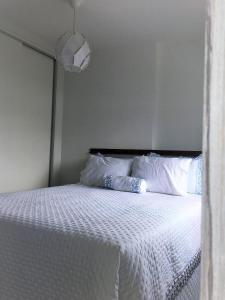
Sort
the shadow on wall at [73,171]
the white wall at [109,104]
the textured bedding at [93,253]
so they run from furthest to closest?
1. the shadow on wall at [73,171]
2. the white wall at [109,104]
3. the textured bedding at [93,253]

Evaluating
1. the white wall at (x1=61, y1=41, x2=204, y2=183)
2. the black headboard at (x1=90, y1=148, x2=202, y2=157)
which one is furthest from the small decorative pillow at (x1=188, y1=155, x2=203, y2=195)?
the white wall at (x1=61, y1=41, x2=204, y2=183)

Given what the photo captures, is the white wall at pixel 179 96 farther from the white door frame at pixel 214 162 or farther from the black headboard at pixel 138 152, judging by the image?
the white door frame at pixel 214 162

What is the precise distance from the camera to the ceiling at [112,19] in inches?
96.7

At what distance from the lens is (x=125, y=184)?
266 cm

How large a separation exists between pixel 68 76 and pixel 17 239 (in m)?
2.80

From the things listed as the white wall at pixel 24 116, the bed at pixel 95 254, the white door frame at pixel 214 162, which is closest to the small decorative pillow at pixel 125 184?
the bed at pixel 95 254

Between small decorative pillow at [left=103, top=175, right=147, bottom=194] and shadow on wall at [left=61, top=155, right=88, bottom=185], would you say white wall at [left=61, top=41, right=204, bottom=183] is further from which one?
small decorative pillow at [left=103, top=175, right=147, bottom=194]

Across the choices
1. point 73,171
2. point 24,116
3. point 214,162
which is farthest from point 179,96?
point 214,162

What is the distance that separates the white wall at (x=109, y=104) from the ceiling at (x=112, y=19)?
9.9 inches

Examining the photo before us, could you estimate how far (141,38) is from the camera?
3150 mm

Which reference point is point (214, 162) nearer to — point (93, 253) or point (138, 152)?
point (93, 253)

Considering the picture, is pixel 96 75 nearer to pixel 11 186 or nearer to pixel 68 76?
pixel 68 76

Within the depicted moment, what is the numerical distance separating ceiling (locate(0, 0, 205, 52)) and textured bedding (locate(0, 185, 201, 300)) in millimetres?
1762

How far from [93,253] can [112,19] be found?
2.28m
